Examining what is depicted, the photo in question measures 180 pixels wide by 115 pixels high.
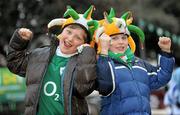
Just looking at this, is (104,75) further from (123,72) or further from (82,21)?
(82,21)

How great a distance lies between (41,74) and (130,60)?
88cm

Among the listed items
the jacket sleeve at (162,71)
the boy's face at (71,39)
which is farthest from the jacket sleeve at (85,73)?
the jacket sleeve at (162,71)

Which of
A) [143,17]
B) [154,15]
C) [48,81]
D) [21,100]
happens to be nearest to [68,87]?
[48,81]

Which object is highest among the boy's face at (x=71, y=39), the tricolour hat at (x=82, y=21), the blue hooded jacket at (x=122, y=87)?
the tricolour hat at (x=82, y=21)

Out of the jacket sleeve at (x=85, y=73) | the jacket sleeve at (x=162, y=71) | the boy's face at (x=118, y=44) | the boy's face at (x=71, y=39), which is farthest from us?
the jacket sleeve at (x=162, y=71)

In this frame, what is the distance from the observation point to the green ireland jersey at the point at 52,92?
15.9 feet

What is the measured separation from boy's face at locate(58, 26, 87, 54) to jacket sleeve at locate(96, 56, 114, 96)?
28 centimetres

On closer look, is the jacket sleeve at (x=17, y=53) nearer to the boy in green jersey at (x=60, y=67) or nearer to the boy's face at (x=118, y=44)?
the boy in green jersey at (x=60, y=67)

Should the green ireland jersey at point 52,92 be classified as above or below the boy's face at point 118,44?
below

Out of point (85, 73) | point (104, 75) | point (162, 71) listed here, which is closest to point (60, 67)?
point (85, 73)

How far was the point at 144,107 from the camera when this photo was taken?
4988 mm

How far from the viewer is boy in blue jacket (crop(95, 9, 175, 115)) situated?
4848 millimetres

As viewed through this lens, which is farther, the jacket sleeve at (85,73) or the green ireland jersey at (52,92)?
the green ireland jersey at (52,92)

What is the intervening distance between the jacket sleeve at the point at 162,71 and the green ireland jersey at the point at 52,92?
912 millimetres
